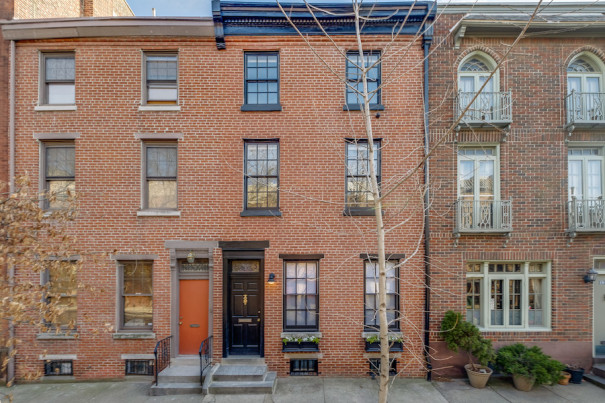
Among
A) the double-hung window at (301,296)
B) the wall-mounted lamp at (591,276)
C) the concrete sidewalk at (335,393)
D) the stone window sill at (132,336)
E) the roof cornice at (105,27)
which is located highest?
the roof cornice at (105,27)

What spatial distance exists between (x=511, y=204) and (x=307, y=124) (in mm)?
6273

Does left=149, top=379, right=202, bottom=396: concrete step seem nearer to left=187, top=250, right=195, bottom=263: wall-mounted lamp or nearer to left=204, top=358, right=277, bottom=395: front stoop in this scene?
left=204, top=358, right=277, bottom=395: front stoop

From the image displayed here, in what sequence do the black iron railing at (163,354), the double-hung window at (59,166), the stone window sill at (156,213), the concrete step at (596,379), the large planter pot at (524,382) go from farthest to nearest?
1. the double-hung window at (59,166)
2. the stone window sill at (156,213)
3. the black iron railing at (163,354)
4. the concrete step at (596,379)
5. the large planter pot at (524,382)

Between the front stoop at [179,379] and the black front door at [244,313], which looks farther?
the black front door at [244,313]

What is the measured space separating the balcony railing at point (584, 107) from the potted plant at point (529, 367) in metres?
6.47

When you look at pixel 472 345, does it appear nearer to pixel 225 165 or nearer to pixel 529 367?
pixel 529 367

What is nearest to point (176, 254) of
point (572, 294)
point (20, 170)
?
point (20, 170)

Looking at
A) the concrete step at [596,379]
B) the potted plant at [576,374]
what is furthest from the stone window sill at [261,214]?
the concrete step at [596,379]

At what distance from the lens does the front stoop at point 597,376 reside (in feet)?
28.1

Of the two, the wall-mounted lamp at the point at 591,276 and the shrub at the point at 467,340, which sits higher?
the wall-mounted lamp at the point at 591,276

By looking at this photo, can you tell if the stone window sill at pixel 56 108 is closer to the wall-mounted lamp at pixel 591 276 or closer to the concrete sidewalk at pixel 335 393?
the concrete sidewalk at pixel 335 393

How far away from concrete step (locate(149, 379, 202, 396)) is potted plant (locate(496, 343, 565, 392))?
7.98 meters

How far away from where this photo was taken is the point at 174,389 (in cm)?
806

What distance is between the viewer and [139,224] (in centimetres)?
921
